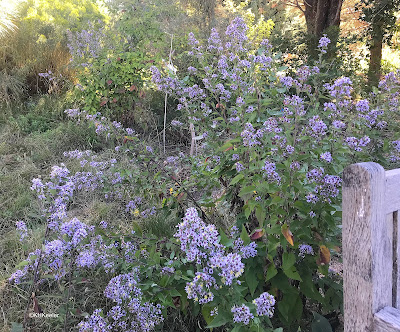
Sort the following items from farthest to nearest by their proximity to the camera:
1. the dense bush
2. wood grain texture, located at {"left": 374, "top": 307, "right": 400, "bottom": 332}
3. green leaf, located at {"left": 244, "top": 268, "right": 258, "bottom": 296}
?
the dense bush, green leaf, located at {"left": 244, "top": 268, "right": 258, "bottom": 296}, wood grain texture, located at {"left": 374, "top": 307, "right": 400, "bottom": 332}

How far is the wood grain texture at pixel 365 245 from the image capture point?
2.51 ft

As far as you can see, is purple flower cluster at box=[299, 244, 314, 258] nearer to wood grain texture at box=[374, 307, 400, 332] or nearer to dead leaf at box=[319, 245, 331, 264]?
dead leaf at box=[319, 245, 331, 264]

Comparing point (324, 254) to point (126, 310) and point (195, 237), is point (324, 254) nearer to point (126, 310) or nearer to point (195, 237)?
point (195, 237)

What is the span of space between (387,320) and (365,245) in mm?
165

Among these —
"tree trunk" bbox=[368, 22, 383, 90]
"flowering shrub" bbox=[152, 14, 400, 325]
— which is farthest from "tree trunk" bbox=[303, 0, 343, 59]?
"flowering shrub" bbox=[152, 14, 400, 325]

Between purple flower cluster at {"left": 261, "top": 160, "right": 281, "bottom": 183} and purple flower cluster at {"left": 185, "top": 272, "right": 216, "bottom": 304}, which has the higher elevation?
purple flower cluster at {"left": 261, "top": 160, "right": 281, "bottom": 183}

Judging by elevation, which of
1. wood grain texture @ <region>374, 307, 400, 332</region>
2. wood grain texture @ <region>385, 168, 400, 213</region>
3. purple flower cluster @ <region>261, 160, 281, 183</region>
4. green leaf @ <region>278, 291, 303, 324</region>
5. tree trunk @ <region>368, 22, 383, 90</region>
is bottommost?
green leaf @ <region>278, 291, 303, 324</region>

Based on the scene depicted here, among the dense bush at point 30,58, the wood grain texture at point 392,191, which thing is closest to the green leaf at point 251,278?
the wood grain texture at point 392,191

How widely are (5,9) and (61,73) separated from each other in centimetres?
124

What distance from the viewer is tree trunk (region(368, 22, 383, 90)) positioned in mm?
5836

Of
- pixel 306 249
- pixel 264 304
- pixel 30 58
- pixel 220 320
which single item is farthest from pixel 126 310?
pixel 30 58

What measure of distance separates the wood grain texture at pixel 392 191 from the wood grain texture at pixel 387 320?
8.7 inches

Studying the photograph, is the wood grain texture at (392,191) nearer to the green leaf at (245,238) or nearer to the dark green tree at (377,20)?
the green leaf at (245,238)

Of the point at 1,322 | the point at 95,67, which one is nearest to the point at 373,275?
the point at 1,322
